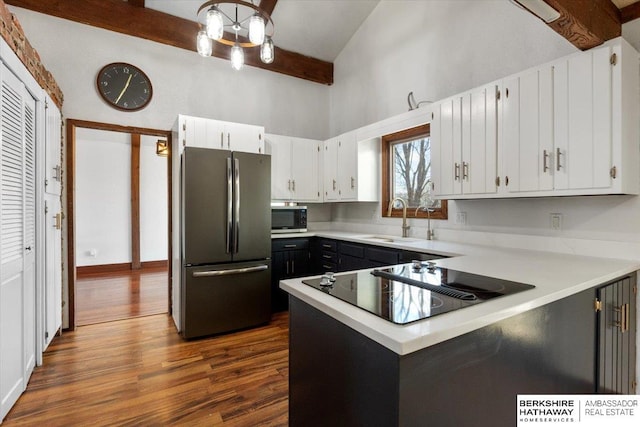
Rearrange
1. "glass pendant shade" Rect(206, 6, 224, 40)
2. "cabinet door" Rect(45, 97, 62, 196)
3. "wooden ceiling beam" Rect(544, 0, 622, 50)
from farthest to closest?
1. "cabinet door" Rect(45, 97, 62, 196)
2. "glass pendant shade" Rect(206, 6, 224, 40)
3. "wooden ceiling beam" Rect(544, 0, 622, 50)

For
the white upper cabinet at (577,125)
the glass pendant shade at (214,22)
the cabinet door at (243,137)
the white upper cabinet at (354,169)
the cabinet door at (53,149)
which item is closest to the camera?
the white upper cabinet at (577,125)

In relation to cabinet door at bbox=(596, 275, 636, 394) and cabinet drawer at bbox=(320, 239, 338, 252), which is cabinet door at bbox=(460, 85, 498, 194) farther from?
cabinet drawer at bbox=(320, 239, 338, 252)

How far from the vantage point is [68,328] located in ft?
10.4

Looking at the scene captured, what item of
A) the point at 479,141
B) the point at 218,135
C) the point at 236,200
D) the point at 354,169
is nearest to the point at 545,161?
the point at 479,141

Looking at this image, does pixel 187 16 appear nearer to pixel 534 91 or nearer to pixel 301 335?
pixel 534 91

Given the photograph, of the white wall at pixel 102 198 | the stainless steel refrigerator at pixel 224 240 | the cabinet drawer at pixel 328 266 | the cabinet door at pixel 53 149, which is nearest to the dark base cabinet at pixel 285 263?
the cabinet drawer at pixel 328 266

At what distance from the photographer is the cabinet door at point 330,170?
4.07 meters

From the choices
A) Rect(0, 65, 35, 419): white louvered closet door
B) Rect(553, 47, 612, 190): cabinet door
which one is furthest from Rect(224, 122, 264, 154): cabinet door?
Rect(553, 47, 612, 190): cabinet door

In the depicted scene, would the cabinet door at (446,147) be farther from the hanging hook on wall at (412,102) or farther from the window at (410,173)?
the hanging hook on wall at (412,102)

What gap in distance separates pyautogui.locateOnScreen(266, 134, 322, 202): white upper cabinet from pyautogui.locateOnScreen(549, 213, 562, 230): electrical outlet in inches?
102

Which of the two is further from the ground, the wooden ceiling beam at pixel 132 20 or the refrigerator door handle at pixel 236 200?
the wooden ceiling beam at pixel 132 20

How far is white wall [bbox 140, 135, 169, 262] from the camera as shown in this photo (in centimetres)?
634

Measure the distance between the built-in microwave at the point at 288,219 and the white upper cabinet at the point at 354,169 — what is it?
0.47m

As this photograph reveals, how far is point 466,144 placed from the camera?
250 centimetres
